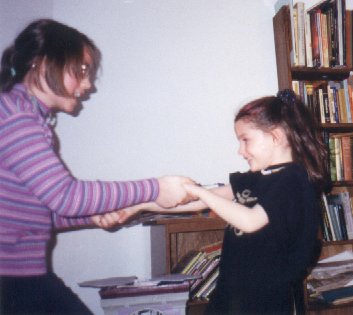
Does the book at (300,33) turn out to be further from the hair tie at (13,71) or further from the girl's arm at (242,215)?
the hair tie at (13,71)

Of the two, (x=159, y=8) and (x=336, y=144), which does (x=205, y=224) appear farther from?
(x=159, y=8)

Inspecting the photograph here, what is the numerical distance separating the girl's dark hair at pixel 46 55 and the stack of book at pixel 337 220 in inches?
61.2

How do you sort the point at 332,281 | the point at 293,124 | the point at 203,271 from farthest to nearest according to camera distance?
the point at 332,281 < the point at 203,271 < the point at 293,124

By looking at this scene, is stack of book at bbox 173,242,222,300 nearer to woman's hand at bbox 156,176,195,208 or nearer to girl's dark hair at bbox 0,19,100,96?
woman's hand at bbox 156,176,195,208

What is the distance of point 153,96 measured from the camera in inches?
85.9

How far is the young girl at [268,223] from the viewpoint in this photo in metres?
1.00

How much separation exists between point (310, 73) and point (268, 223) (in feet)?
4.67

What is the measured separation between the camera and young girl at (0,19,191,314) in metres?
0.81

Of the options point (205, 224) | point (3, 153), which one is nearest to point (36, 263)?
point (3, 153)

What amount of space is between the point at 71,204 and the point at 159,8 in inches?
70.9

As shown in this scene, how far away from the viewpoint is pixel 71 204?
848mm

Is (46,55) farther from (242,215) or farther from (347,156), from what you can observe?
(347,156)

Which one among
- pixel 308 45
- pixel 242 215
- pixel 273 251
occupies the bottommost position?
pixel 273 251

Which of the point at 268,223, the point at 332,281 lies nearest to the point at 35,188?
the point at 268,223
